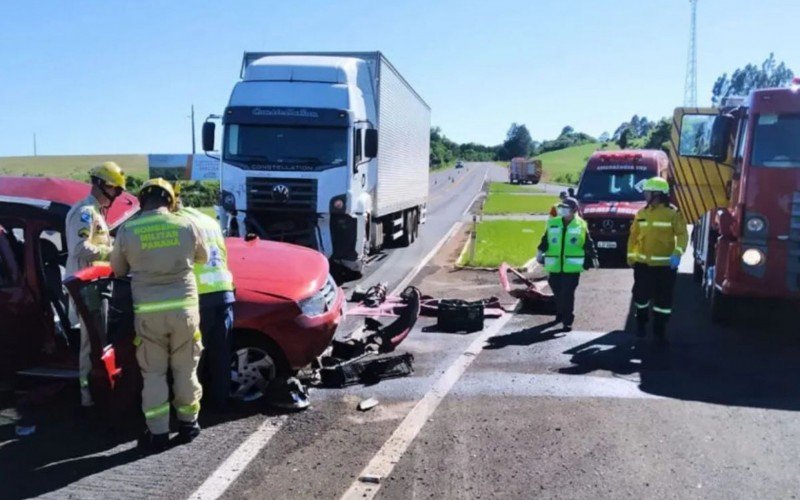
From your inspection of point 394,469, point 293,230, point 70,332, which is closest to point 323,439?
point 394,469

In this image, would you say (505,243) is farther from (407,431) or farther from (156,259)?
(156,259)

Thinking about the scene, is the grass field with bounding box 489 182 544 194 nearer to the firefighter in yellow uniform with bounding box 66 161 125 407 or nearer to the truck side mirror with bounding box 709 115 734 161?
the truck side mirror with bounding box 709 115 734 161

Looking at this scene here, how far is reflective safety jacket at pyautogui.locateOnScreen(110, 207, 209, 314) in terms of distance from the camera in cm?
509

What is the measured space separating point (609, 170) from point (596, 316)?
782 centimetres

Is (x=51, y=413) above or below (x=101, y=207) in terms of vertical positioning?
below

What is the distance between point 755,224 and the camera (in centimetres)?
830

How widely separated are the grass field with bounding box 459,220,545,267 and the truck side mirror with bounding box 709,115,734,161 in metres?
6.34

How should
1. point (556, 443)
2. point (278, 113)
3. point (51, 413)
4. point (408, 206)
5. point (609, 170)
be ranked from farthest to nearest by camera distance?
point (408, 206), point (609, 170), point (278, 113), point (51, 413), point (556, 443)

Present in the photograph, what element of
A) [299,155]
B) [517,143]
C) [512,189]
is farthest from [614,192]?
[517,143]

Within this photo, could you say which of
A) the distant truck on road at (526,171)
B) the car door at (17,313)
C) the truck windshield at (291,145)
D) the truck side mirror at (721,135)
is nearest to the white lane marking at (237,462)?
the car door at (17,313)

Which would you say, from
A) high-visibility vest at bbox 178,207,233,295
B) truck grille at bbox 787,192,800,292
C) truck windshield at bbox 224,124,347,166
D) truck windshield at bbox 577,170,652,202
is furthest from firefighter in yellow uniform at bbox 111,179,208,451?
truck windshield at bbox 577,170,652,202

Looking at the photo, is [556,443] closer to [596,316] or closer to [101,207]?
[101,207]

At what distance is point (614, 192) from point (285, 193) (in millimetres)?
7831

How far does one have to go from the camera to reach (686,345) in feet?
27.5
